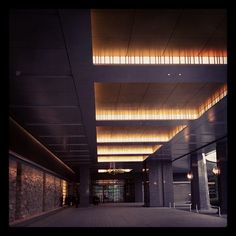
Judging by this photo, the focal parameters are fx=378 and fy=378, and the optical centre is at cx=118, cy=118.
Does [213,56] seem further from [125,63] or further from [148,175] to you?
[148,175]

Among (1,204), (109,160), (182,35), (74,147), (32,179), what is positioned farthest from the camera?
(109,160)

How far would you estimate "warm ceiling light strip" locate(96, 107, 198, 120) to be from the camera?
1595 cm

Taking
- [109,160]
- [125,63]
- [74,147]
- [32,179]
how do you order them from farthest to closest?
[109,160], [74,147], [32,179], [125,63]

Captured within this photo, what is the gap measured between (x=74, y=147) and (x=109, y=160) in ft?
30.2

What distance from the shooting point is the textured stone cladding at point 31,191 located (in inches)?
699

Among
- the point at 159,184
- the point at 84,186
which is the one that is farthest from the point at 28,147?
the point at 84,186

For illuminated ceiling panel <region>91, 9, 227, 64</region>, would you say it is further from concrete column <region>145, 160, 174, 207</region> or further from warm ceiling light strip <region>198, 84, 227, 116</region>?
concrete column <region>145, 160, 174, 207</region>

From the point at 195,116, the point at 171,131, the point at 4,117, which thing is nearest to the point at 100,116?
the point at 195,116

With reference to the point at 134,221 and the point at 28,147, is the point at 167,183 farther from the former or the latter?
the point at 28,147

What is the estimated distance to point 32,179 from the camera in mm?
20031

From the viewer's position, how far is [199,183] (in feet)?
88.0

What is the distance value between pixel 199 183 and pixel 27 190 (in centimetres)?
1316

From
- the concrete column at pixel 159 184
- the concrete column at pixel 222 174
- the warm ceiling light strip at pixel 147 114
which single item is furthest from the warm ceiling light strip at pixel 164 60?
the concrete column at pixel 159 184

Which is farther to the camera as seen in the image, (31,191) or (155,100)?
(31,191)
